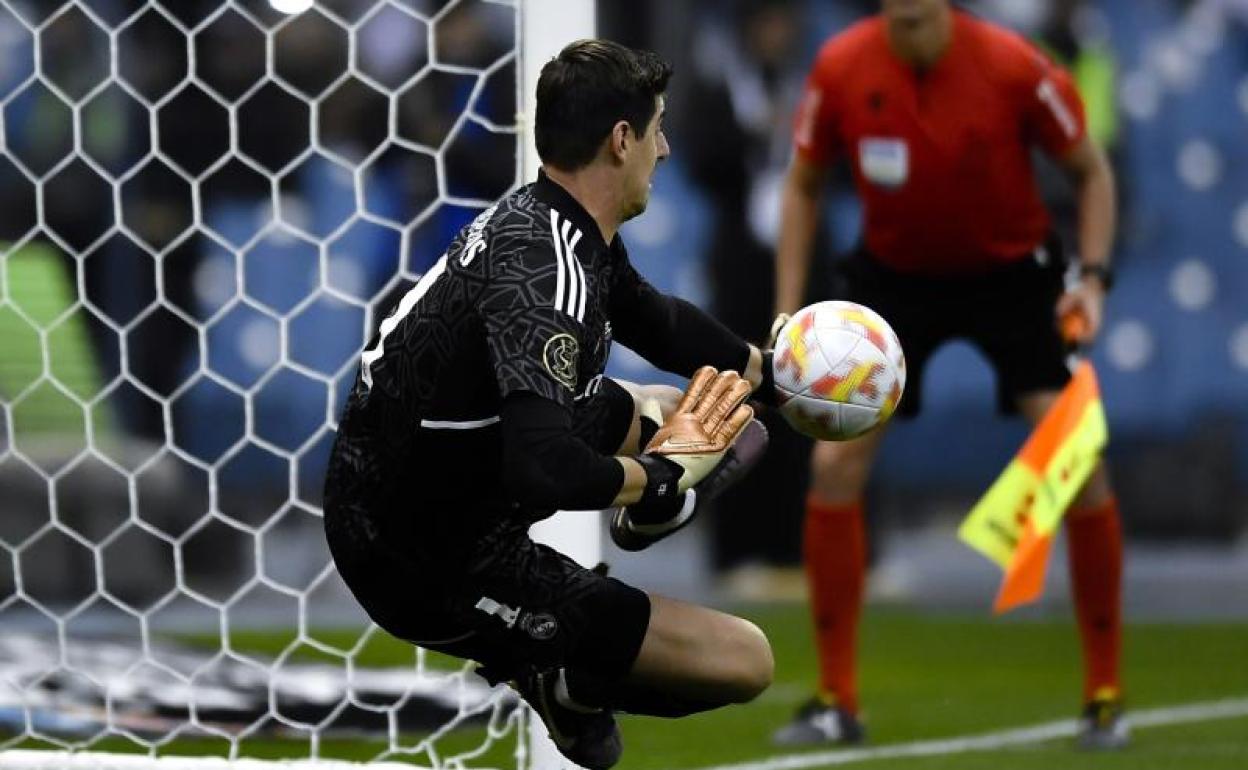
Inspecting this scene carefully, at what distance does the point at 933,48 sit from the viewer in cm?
633

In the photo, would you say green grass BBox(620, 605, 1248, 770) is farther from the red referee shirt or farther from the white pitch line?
the red referee shirt

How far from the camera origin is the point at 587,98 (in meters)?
4.34

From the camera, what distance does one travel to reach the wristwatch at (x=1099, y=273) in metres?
6.26

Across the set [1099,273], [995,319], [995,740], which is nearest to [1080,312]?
[1099,273]

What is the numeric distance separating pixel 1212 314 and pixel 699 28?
96.3 inches

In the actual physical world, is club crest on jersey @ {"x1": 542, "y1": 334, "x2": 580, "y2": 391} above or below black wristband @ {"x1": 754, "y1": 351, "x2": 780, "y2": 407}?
above

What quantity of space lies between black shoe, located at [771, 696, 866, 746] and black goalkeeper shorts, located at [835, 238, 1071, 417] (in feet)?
2.62

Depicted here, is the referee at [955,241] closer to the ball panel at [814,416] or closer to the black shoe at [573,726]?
the ball panel at [814,416]

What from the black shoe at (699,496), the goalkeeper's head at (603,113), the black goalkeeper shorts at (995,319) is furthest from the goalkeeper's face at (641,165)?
the black goalkeeper shorts at (995,319)

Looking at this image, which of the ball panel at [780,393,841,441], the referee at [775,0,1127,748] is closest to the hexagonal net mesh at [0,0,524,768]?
the referee at [775,0,1127,748]

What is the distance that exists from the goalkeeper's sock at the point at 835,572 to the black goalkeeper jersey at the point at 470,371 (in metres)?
1.98

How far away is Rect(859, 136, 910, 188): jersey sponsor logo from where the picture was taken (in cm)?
638

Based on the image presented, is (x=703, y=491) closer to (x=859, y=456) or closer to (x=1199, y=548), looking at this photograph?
(x=859, y=456)

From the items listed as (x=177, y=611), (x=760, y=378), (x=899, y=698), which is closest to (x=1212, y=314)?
(x=899, y=698)
